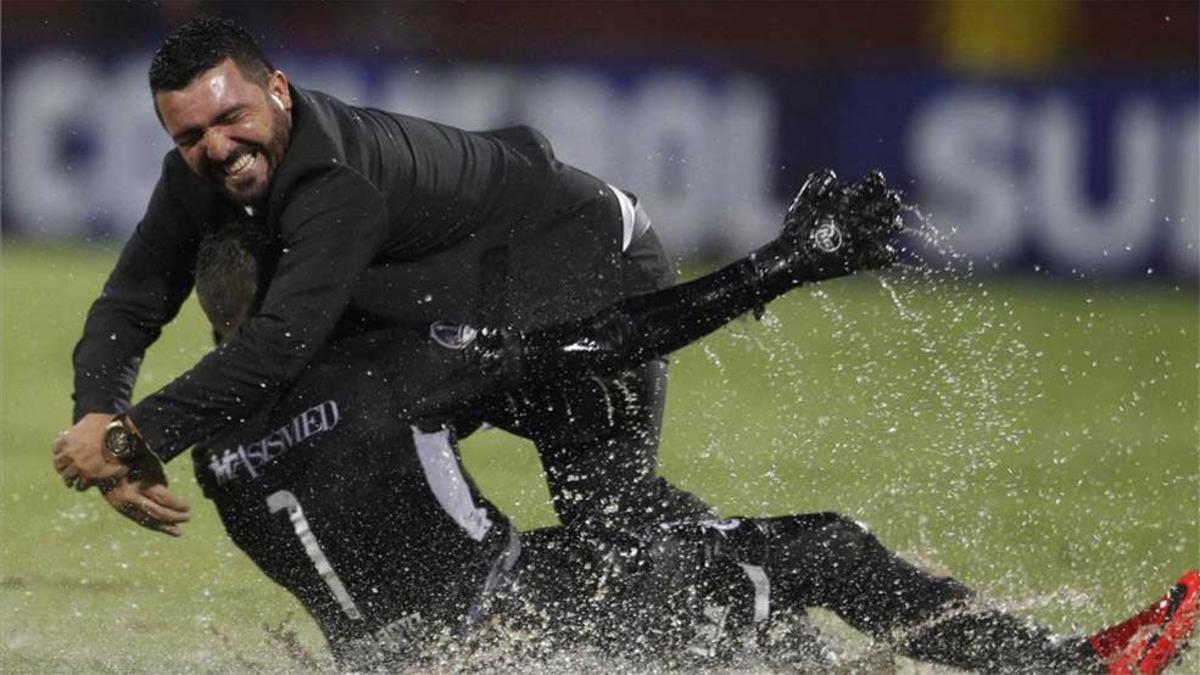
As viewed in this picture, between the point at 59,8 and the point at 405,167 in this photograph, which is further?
the point at 59,8

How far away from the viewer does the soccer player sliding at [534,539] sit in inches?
176

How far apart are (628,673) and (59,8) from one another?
285 inches

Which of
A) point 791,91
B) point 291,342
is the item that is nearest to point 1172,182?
point 791,91

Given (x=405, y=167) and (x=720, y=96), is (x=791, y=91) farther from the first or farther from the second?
(x=405, y=167)

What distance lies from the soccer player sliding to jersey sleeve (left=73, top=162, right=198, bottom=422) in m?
0.24

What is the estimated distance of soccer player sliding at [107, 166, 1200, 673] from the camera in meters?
4.47

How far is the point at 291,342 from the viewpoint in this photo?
177 inches

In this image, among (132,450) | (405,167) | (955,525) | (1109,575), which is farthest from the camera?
(955,525)

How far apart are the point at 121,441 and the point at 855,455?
3.65 meters

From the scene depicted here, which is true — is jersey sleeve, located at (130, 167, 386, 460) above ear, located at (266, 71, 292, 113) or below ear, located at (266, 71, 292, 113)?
below

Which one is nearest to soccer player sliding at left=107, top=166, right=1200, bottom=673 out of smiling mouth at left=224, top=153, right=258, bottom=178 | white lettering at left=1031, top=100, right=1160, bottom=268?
smiling mouth at left=224, top=153, right=258, bottom=178

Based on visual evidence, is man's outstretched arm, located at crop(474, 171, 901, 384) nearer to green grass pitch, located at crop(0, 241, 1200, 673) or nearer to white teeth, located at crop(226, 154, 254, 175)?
white teeth, located at crop(226, 154, 254, 175)

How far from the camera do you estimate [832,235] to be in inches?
185

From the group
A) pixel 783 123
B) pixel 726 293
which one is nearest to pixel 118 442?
pixel 726 293
